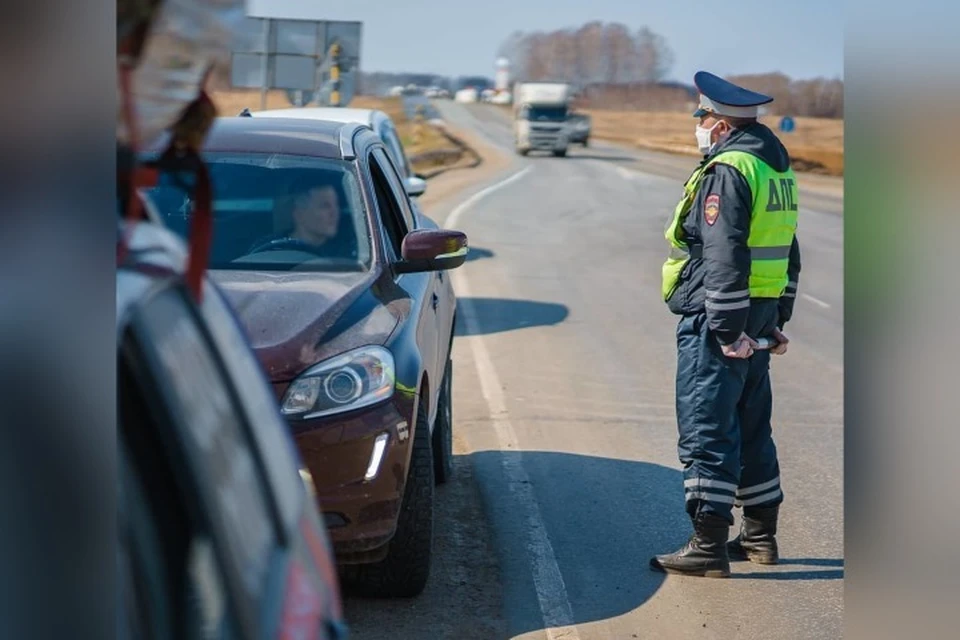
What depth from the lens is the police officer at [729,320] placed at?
480 centimetres

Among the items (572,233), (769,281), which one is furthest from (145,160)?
(572,233)

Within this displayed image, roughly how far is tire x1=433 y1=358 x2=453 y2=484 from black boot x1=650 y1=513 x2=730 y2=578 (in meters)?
1.27

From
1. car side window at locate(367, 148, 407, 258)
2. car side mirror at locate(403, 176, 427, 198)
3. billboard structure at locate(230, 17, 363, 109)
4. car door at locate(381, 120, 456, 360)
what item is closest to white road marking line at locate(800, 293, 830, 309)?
car side mirror at locate(403, 176, 427, 198)

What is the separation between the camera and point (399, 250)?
5047 millimetres

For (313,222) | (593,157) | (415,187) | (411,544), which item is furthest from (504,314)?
(313,222)

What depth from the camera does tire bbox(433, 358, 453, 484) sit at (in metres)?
6.21

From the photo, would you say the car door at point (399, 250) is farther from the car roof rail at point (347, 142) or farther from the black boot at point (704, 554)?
the black boot at point (704, 554)

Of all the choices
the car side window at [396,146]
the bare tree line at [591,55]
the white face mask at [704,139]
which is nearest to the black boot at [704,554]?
the white face mask at [704,139]

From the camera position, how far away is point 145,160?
1942 millimetres

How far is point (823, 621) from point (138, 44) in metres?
3.70

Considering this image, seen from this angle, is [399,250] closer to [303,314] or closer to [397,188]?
[397,188]

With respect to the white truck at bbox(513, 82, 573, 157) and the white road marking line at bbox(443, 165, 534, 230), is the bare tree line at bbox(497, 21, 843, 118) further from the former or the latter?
the white road marking line at bbox(443, 165, 534, 230)

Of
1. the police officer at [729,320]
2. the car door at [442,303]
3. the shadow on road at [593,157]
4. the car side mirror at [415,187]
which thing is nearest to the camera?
the police officer at [729,320]

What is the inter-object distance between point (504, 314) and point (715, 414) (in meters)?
7.87
